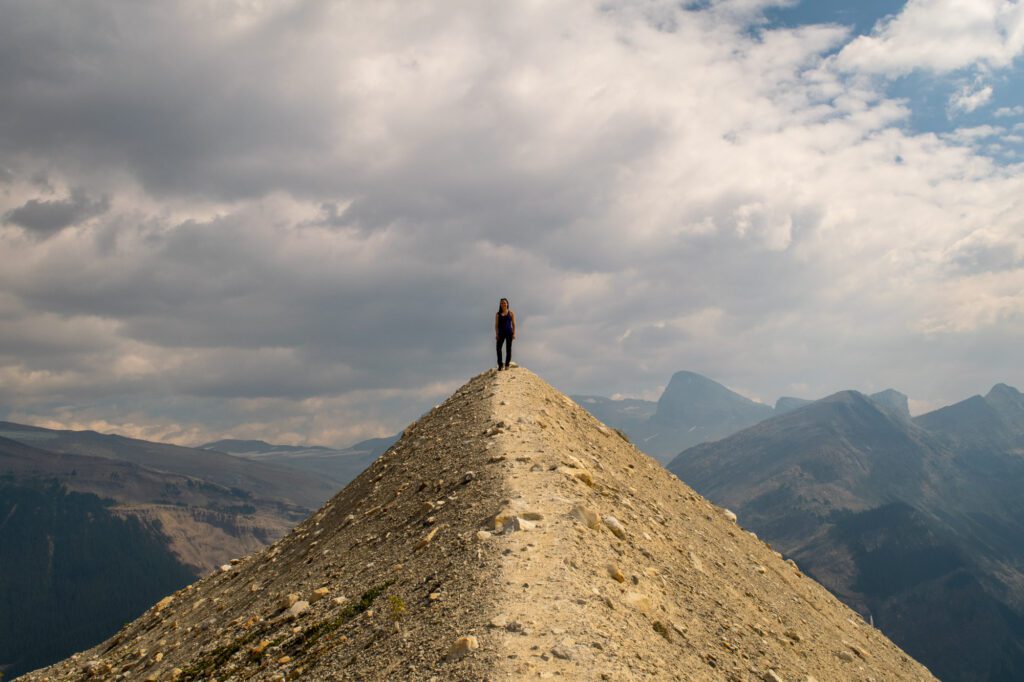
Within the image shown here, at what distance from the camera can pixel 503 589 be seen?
17.2 meters

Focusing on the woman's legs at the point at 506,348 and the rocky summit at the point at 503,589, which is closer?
the rocky summit at the point at 503,589

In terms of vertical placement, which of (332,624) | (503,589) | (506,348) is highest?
(506,348)

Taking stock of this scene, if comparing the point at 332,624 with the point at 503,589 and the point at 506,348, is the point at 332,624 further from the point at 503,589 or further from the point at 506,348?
the point at 506,348

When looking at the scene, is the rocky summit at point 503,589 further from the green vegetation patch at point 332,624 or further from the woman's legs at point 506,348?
the woman's legs at point 506,348

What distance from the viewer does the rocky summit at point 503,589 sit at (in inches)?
635

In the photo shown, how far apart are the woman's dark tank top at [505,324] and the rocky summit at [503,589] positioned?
280cm

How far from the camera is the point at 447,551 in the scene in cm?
2014

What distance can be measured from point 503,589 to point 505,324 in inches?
869

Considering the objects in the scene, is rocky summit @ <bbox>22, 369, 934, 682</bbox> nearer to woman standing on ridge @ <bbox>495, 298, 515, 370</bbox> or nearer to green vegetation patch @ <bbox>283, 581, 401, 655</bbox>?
green vegetation patch @ <bbox>283, 581, 401, 655</bbox>

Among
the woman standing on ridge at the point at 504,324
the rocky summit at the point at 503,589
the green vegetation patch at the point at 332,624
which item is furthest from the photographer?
the woman standing on ridge at the point at 504,324

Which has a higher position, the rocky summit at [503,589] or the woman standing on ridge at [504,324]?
the woman standing on ridge at [504,324]

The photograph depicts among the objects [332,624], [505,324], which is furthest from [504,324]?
[332,624]

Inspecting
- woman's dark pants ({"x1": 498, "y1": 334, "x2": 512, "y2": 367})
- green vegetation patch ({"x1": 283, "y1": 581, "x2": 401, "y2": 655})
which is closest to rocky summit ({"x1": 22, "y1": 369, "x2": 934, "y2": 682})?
green vegetation patch ({"x1": 283, "y1": 581, "x2": 401, "y2": 655})

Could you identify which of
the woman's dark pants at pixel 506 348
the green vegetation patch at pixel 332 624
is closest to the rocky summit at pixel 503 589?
the green vegetation patch at pixel 332 624
